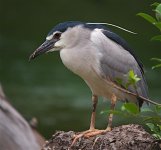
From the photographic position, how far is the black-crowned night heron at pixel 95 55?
3.85 metres

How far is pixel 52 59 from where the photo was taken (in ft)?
30.8

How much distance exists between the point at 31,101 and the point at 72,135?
481cm

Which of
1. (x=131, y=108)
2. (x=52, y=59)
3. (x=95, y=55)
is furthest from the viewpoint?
(x=52, y=59)

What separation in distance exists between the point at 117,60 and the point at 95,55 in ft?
0.47

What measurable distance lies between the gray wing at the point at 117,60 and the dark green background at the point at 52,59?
3.33 meters

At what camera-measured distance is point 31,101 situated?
823 centimetres

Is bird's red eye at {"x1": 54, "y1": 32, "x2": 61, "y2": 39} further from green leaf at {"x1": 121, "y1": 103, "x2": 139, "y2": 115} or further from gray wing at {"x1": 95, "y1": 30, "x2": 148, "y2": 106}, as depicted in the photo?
green leaf at {"x1": 121, "y1": 103, "x2": 139, "y2": 115}

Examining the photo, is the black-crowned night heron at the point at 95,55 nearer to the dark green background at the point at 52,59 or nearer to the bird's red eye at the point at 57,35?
the bird's red eye at the point at 57,35

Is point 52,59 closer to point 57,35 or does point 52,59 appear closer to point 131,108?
point 57,35

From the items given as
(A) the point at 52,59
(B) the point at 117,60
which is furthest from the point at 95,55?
(A) the point at 52,59

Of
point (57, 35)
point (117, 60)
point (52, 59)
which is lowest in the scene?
point (52, 59)

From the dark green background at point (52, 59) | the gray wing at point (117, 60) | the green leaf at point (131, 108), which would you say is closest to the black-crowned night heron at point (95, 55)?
the gray wing at point (117, 60)

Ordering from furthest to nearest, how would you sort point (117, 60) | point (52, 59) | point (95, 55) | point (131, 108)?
point (52, 59) → point (117, 60) → point (95, 55) → point (131, 108)

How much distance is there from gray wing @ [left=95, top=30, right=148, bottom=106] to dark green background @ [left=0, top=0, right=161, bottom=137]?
3.33 metres
